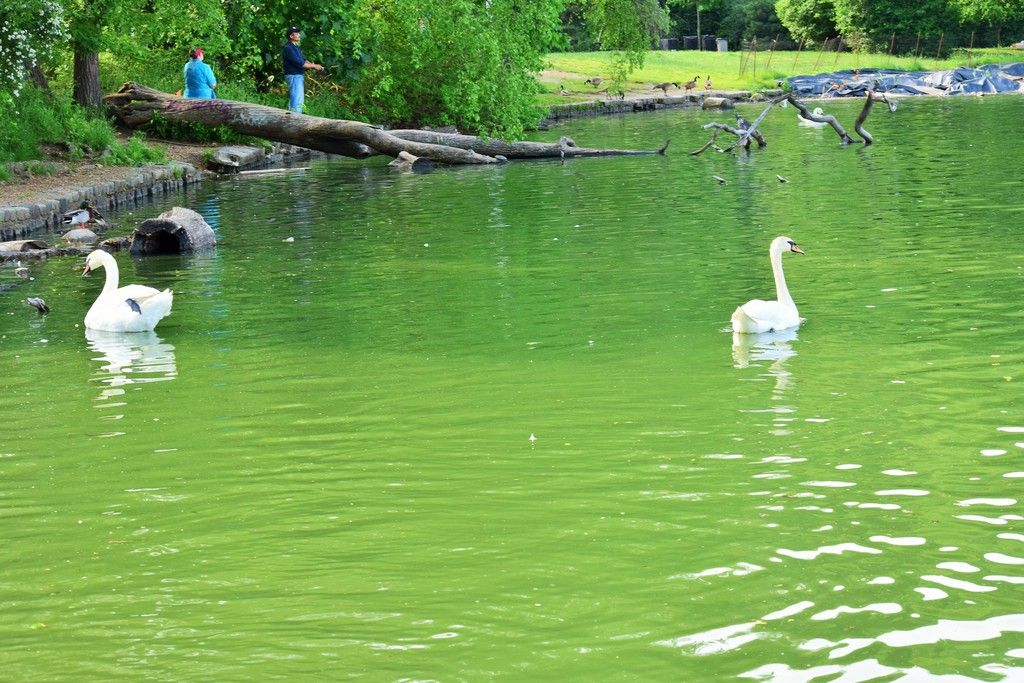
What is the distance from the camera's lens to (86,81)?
95.8 ft

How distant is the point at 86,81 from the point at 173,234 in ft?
39.9

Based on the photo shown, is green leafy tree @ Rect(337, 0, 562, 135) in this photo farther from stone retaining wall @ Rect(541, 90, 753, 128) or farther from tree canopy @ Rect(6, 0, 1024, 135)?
stone retaining wall @ Rect(541, 90, 753, 128)

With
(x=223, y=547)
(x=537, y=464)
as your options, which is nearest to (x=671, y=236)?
(x=537, y=464)

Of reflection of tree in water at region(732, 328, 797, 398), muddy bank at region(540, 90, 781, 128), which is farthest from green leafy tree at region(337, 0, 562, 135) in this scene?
reflection of tree in water at region(732, 328, 797, 398)

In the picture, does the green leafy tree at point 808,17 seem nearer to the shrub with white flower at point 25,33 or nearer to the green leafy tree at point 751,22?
the green leafy tree at point 751,22

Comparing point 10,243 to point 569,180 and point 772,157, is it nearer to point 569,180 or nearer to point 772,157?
point 569,180

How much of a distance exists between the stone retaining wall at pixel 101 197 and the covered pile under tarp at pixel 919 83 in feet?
125

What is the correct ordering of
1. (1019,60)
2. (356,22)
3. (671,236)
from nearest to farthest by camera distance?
(671,236), (356,22), (1019,60)

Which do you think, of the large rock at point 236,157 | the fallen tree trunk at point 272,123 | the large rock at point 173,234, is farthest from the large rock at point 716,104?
the large rock at point 173,234

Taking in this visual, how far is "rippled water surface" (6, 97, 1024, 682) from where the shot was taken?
5867 millimetres

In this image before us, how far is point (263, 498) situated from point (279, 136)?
2201cm

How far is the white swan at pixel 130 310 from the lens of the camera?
12.9 metres

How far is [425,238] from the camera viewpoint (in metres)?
18.8

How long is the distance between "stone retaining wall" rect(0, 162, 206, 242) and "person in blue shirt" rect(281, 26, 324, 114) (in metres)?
4.97
